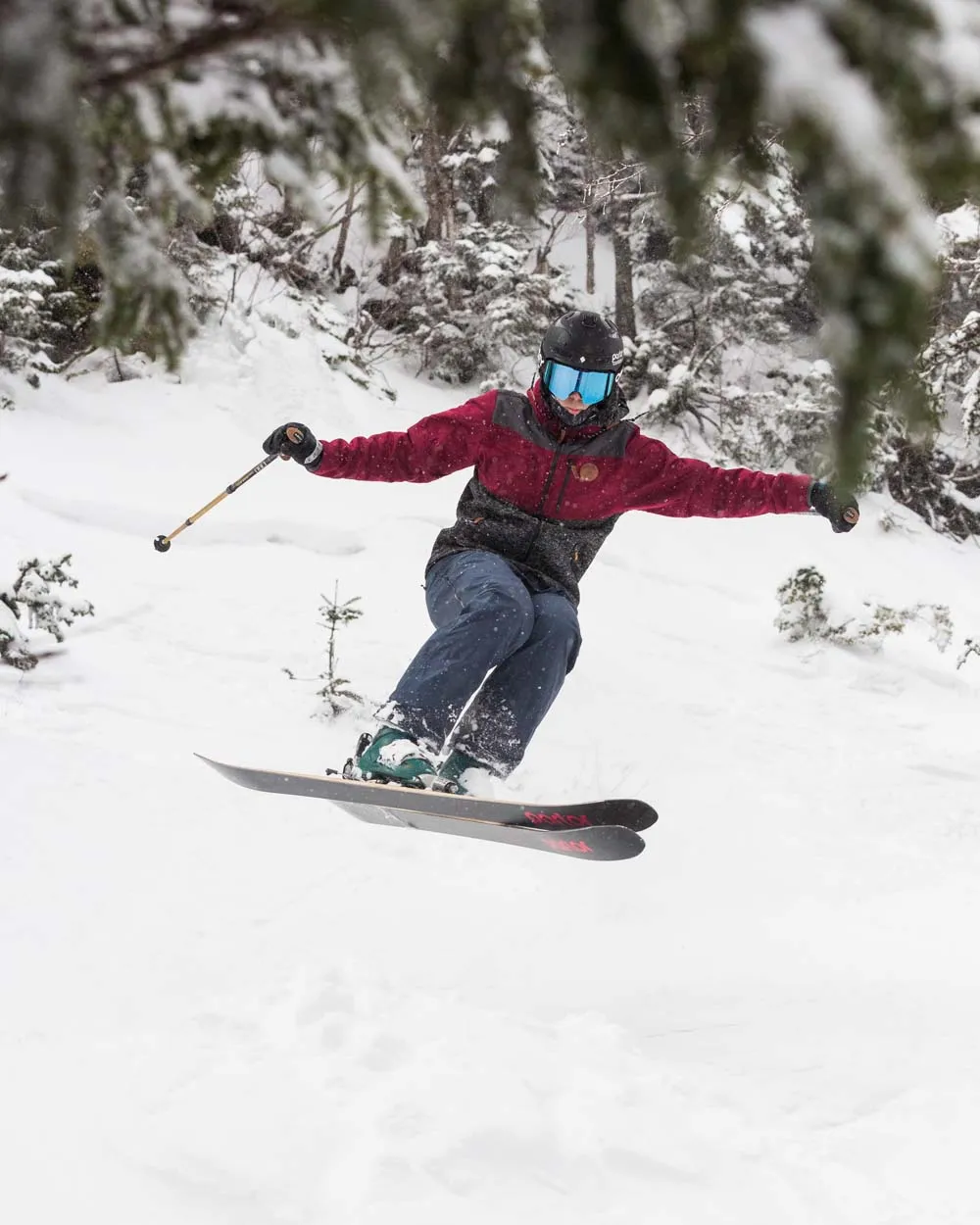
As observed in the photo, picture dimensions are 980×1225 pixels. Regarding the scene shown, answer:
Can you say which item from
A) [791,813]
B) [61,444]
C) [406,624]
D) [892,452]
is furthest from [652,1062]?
[892,452]

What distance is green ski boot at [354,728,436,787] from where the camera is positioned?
10.7 feet

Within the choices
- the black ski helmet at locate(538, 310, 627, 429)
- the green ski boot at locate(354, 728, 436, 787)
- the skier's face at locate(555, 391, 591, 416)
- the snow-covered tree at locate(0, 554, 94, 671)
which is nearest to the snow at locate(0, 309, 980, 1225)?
the snow-covered tree at locate(0, 554, 94, 671)

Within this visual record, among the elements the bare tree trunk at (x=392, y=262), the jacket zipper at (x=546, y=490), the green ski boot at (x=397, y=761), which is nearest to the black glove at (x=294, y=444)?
the jacket zipper at (x=546, y=490)

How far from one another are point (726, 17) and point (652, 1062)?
250 centimetres

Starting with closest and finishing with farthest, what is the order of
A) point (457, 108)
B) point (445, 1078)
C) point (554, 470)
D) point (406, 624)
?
1. point (457, 108)
2. point (445, 1078)
3. point (554, 470)
4. point (406, 624)

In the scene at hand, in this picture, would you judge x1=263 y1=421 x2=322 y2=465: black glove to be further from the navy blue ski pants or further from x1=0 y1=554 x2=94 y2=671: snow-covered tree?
x1=0 y1=554 x2=94 y2=671: snow-covered tree

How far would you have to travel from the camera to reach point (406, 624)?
6.05 metres

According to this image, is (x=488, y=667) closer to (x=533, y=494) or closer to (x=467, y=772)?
(x=467, y=772)

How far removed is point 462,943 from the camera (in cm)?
314

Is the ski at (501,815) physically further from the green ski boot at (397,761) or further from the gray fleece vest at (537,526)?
the gray fleece vest at (537,526)

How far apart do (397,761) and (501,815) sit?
0.39 m

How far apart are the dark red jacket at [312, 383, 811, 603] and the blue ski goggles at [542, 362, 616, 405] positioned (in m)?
0.12

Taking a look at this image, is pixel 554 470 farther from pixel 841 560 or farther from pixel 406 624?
pixel 841 560

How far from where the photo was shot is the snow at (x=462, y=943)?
7.37 feet
